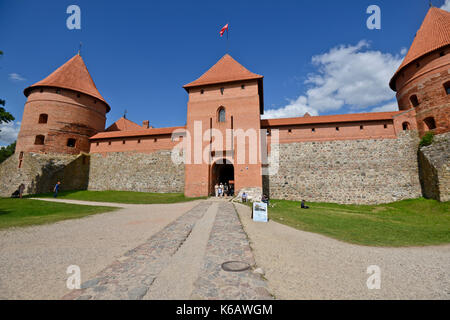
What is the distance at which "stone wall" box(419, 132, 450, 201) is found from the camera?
12.7 m

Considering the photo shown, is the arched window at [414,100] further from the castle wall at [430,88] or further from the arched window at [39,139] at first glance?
the arched window at [39,139]

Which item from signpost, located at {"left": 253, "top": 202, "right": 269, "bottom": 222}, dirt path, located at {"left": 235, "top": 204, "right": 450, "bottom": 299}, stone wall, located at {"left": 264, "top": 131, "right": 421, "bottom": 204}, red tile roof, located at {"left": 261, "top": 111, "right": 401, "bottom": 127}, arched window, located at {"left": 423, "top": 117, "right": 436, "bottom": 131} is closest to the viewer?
dirt path, located at {"left": 235, "top": 204, "right": 450, "bottom": 299}

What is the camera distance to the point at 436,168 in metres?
13.1

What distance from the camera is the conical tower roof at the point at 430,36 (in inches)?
585

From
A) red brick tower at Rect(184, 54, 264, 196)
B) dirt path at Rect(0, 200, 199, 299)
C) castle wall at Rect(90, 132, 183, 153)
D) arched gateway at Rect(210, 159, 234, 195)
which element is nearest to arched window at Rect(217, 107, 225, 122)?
red brick tower at Rect(184, 54, 264, 196)

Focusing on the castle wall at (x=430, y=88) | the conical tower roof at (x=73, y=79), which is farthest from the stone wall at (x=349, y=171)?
the conical tower roof at (x=73, y=79)

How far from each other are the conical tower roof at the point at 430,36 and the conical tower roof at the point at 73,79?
107 ft

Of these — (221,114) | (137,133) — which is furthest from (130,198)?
(221,114)

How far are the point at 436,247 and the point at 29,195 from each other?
89.3 feet

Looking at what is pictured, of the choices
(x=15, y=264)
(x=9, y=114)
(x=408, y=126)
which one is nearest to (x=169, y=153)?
(x=9, y=114)

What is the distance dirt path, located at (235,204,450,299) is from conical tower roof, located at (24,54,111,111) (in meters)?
26.6

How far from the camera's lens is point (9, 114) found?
47.1 feet

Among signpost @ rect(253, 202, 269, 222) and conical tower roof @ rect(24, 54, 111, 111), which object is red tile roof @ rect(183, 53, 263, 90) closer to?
signpost @ rect(253, 202, 269, 222)
